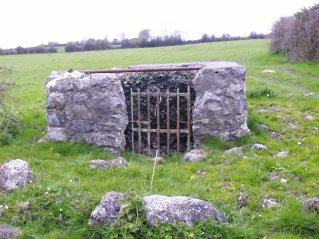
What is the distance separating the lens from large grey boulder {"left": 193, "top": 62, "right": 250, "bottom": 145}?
9336 mm

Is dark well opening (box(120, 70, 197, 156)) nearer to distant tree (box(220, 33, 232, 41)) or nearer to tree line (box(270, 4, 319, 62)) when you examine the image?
tree line (box(270, 4, 319, 62))

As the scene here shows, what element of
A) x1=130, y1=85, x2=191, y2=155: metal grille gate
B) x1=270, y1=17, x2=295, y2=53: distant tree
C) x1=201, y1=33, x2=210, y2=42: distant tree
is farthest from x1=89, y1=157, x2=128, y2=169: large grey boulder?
x1=201, y1=33, x2=210, y2=42: distant tree

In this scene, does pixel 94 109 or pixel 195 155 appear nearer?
pixel 195 155

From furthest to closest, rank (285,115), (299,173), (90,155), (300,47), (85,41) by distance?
(85,41), (300,47), (285,115), (90,155), (299,173)

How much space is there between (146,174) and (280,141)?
3.61 metres

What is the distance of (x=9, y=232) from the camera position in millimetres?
5293

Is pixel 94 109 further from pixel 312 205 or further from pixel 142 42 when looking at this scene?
pixel 142 42

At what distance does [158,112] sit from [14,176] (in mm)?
3942

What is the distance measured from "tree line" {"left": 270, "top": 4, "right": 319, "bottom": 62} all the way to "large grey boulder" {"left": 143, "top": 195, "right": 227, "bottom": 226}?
18364 millimetres

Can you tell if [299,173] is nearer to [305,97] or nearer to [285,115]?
[285,115]

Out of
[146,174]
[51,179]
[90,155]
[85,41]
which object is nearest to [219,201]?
[146,174]

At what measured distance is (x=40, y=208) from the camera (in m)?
5.77

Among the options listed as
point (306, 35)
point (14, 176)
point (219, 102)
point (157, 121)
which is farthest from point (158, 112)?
point (306, 35)

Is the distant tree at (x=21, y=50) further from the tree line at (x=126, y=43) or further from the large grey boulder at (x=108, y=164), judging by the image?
the large grey boulder at (x=108, y=164)
